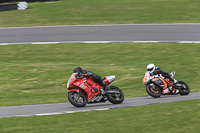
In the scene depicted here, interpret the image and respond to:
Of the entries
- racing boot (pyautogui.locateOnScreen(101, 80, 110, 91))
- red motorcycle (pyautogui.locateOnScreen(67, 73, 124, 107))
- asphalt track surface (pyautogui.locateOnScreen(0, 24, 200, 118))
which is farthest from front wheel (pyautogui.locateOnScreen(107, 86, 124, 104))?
asphalt track surface (pyautogui.locateOnScreen(0, 24, 200, 118))

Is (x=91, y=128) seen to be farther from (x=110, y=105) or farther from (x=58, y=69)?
(x=58, y=69)

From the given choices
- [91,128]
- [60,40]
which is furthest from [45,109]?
[60,40]

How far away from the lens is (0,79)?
55.1ft

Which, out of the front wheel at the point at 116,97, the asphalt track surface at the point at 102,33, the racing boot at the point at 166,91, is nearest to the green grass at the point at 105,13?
the asphalt track surface at the point at 102,33

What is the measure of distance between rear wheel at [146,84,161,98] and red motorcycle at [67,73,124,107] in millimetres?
1630

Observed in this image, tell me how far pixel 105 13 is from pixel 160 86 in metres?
16.8

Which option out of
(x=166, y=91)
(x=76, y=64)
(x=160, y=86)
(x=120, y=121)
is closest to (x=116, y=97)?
(x=160, y=86)

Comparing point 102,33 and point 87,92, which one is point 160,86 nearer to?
point 87,92

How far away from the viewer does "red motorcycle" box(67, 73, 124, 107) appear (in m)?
11.3

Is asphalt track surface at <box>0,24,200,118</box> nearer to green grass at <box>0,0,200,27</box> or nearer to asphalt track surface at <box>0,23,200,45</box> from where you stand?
asphalt track surface at <box>0,23,200,45</box>

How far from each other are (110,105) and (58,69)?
22.0 feet

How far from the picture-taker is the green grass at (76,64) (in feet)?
48.6

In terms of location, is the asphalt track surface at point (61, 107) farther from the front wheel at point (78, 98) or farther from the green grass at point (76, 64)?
the green grass at point (76, 64)

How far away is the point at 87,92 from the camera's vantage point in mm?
11523
